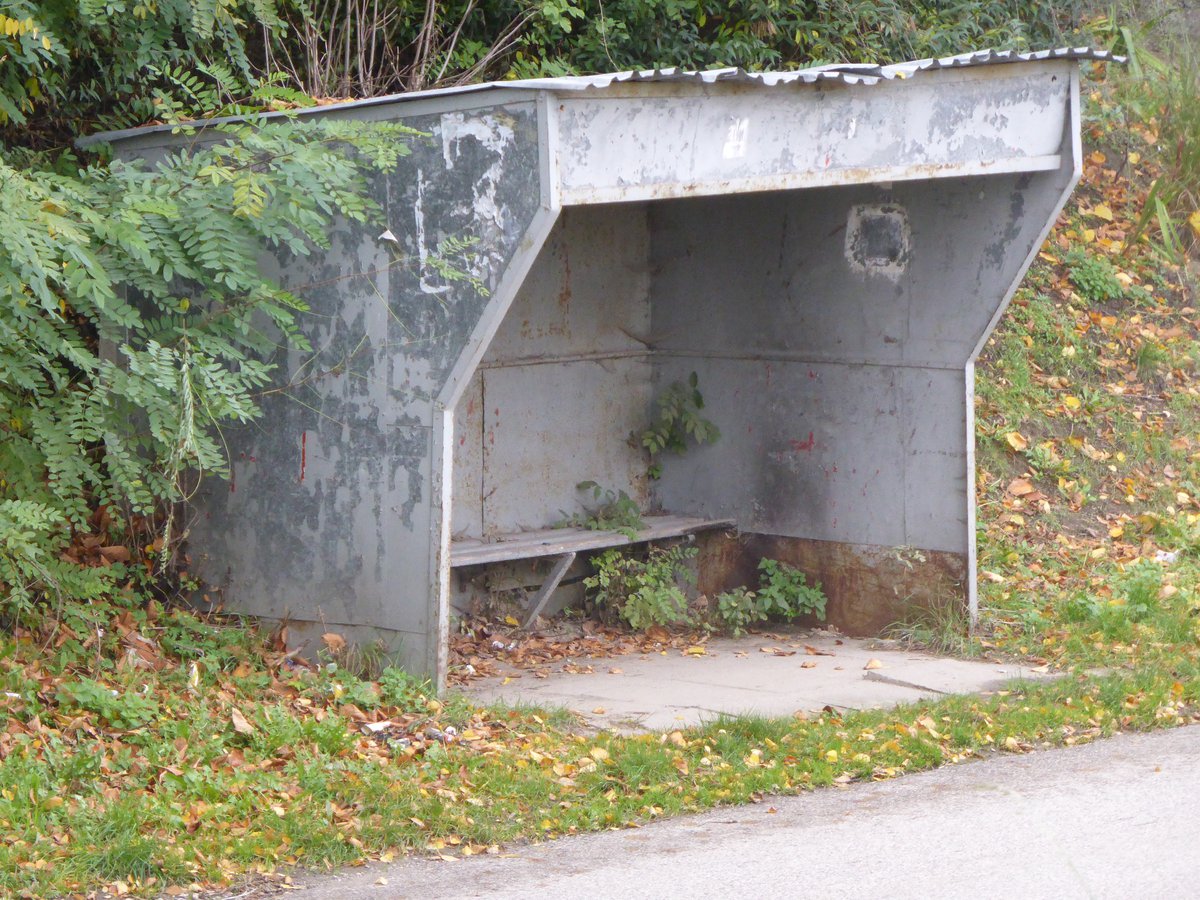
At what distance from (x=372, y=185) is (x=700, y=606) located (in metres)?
3.85

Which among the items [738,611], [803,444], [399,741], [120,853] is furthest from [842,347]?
[120,853]

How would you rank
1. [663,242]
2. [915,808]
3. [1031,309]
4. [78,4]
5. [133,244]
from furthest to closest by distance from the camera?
[1031,309], [663,242], [78,4], [133,244], [915,808]

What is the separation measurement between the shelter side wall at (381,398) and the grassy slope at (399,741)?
1.23 feet

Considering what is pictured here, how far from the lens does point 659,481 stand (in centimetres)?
946

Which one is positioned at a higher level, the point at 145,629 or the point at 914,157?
the point at 914,157

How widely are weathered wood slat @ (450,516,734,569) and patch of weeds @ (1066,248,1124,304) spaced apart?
4.39 m

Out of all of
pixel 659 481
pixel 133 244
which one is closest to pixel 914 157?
pixel 659 481

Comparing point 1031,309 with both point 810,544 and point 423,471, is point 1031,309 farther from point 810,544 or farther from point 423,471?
point 423,471

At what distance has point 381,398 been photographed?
637 centimetres

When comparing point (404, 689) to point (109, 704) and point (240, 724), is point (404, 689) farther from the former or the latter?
point (109, 704)

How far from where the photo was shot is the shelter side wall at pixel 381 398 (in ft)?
19.6

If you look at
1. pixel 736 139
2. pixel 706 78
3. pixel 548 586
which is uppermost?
pixel 706 78

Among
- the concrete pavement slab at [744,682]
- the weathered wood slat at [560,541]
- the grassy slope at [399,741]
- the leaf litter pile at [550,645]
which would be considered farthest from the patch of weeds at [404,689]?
the weathered wood slat at [560,541]

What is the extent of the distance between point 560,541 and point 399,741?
9.37 feet
